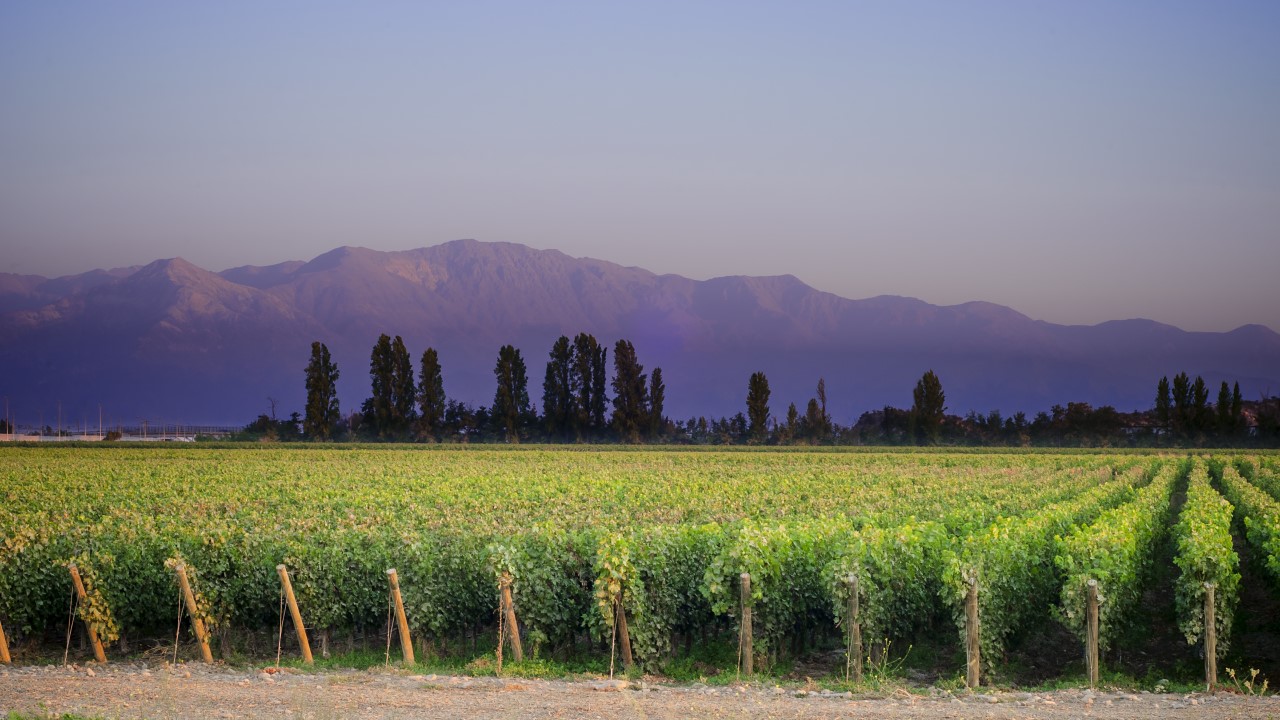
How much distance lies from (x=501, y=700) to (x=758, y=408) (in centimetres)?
10696

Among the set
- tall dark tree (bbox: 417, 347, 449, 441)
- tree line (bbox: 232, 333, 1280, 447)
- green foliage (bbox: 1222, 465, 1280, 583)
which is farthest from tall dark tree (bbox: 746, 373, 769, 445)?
green foliage (bbox: 1222, 465, 1280, 583)

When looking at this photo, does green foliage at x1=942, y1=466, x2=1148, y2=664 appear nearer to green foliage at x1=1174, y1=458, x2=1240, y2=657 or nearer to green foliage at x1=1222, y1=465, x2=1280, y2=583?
green foliage at x1=1174, y1=458, x2=1240, y2=657

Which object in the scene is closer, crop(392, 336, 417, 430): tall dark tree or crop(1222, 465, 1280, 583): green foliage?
crop(1222, 465, 1280, 583): green foliage

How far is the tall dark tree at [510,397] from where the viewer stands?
118 m

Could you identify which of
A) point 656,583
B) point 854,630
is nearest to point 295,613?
point 656,583

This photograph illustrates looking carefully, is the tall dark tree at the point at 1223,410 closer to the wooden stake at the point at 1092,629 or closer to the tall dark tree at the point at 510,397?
the tall dark tree at the point at 510,397

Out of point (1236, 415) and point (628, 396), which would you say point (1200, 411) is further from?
point (628, 396)

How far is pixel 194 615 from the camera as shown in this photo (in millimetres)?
17031

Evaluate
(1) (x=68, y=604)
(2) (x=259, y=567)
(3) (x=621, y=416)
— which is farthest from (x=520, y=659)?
(3) (x=621, y=416)

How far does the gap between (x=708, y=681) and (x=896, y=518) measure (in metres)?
11.6

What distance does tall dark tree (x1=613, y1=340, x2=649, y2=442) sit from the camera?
115812 millimetres

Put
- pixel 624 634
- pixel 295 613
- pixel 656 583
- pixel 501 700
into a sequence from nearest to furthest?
pixel 501 700, pixel 624 634, pixel 656 583, pixel 295 613

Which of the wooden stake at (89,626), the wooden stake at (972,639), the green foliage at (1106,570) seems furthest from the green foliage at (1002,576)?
the wooden stake at (89,626)

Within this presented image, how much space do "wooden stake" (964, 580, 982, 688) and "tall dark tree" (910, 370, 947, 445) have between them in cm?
10203
